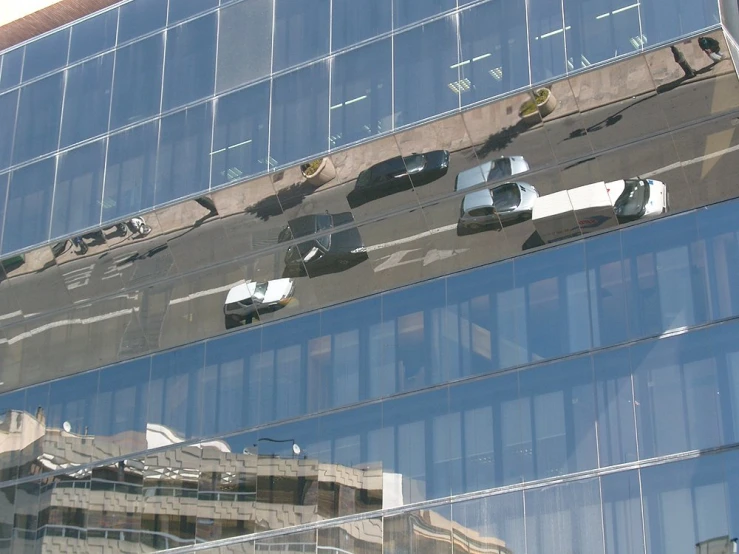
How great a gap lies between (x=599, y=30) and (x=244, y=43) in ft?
28.2

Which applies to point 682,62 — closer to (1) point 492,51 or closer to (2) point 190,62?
(1) point 492,51

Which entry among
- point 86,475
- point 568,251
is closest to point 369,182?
point 568,251

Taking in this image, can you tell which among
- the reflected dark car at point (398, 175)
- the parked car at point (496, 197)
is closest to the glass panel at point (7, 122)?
the reflected dark car at point (398, 175)

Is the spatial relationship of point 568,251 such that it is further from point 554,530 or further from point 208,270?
point 208,270

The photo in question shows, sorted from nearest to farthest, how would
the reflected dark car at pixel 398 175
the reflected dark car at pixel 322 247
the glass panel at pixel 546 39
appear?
1. the glass panel at pixel 546 39
2. the reflected dark car at pixel 398 175
3. the reflected dark car at pixel 322 247

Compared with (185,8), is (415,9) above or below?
below

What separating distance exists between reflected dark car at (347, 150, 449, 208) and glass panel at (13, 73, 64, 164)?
884cm

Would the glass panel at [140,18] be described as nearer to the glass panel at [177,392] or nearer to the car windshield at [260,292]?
the car windshield at [260,292]

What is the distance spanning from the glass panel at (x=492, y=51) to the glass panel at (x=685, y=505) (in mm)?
7776

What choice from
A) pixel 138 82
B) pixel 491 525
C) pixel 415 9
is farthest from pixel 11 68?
pixel 491 525

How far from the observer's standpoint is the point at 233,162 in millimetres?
32906

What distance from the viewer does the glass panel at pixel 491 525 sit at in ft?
94.2

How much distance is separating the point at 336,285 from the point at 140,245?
15.4 ft

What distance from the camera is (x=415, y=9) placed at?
103 ft
